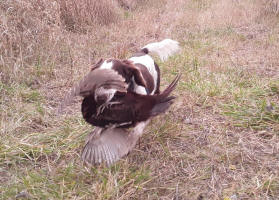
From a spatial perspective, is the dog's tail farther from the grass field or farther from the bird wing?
the bird wing

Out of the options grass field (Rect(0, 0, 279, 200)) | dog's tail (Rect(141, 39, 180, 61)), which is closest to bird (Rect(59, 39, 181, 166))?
grass field (Rect(0, 0, 279, 200))

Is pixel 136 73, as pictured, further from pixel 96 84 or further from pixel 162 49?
pixel 162 49

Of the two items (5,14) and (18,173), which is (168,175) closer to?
(18,173)

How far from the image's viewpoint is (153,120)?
2480mm

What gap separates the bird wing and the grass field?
95mm

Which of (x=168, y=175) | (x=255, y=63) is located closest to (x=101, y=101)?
(x=168, y=175)

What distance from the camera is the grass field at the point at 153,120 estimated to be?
72.3 inches

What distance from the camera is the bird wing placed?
181cm

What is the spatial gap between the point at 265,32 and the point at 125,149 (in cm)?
397

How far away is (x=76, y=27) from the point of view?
15.9ft

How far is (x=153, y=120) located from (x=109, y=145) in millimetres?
727

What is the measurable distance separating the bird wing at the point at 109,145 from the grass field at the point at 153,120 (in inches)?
3.7

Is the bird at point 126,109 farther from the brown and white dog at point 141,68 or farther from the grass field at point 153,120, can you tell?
the grass field at point 153,120

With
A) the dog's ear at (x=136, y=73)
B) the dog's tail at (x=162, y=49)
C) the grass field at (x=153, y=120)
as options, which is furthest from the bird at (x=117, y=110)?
the dog's tail at (x=162, y=49)
